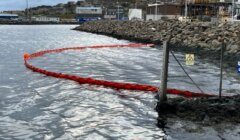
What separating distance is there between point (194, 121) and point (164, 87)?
6.82ft

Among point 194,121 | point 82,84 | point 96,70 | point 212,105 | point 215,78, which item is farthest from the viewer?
point 96,70

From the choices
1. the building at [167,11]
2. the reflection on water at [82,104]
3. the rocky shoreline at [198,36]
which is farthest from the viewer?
the building at [167,11]

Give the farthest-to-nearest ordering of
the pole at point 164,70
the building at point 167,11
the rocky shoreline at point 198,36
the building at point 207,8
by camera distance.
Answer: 1. the building at point 167,11
2. the building at point 207,8
3. the rocky shoreline at point 198,36
4. the pole at point 164,70

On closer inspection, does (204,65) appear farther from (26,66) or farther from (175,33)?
(175,33)

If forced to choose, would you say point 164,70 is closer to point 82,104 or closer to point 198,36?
point 82,104

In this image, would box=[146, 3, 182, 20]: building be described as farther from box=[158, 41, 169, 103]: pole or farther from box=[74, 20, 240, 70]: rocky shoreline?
box=[158, 41, 169, 103]: pole

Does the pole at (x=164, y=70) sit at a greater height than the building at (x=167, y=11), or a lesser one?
lesser

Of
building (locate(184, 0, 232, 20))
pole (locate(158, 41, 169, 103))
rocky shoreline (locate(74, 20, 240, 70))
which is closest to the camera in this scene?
pole (locate(158, 41, 169, 103))

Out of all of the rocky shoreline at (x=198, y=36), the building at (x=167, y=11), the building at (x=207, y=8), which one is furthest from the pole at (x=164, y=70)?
the building at (x=167, y=11)

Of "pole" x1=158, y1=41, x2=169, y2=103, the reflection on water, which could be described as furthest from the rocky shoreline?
"pole" x1=158, y1=41, x2=169, y2=103

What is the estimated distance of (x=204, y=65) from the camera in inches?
1528

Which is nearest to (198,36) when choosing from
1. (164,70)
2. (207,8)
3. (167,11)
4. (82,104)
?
(207,8)

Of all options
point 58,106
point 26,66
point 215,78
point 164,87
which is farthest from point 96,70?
point 164,87

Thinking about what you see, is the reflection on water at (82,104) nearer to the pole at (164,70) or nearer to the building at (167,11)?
the pole at (164,70)
